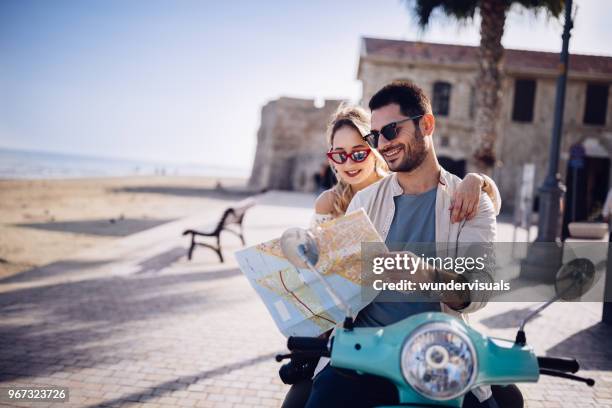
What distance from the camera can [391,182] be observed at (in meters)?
2.06

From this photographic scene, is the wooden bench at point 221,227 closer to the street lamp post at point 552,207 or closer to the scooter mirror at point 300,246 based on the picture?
the street lamp post at point 552,207

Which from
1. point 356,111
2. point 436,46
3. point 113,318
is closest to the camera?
point 356,111

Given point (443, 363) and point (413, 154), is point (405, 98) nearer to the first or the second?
point (413, 154)

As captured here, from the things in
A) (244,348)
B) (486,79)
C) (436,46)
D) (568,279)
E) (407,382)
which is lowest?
(244,348)

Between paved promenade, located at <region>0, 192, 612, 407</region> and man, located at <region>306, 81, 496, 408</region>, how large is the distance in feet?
6.06

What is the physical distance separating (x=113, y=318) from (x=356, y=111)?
3674mm

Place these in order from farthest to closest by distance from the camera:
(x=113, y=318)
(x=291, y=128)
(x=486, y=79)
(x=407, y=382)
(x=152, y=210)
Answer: (x=291, y=128) → (x=152, y=210) → (x=486, y=79) → (x=113, y=318) → (x=407, y=382)

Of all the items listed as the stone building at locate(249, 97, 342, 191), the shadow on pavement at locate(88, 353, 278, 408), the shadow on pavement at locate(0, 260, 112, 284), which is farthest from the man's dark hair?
the stone building at locate(249, 97, 342, 191)

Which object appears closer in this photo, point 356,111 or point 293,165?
point 356,111

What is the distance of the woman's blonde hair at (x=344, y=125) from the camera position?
2.58 metres

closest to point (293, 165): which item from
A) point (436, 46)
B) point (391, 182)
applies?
point (436, 46)

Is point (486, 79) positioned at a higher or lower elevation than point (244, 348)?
higher

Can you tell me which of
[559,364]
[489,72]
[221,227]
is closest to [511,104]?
[489,72]

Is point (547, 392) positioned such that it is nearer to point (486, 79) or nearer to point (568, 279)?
point (568, 279)
